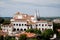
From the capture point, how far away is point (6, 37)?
220 inches

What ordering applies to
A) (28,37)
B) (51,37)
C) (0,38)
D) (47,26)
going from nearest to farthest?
(0,38)
(28,37)
(51,37)
(47,26)

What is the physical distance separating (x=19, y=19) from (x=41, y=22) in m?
0.73

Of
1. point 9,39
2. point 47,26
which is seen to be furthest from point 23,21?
point 9,39

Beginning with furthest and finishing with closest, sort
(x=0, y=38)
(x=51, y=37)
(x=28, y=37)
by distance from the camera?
(x=51, y=37) → (x=28, y=37) → (x=0, y=38)

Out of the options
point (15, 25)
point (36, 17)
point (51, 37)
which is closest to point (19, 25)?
point (15, 25)

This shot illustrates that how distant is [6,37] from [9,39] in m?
0.22

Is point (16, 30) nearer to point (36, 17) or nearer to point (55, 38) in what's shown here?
point (36, 17)

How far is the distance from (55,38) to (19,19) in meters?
2.00

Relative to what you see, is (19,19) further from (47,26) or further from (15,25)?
(47,26)

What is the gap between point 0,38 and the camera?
530cm

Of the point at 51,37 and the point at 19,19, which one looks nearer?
the point at 51,37

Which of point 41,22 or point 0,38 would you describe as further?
point 41,22

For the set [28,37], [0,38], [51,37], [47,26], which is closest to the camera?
[0,38]

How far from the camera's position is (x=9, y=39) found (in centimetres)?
538
